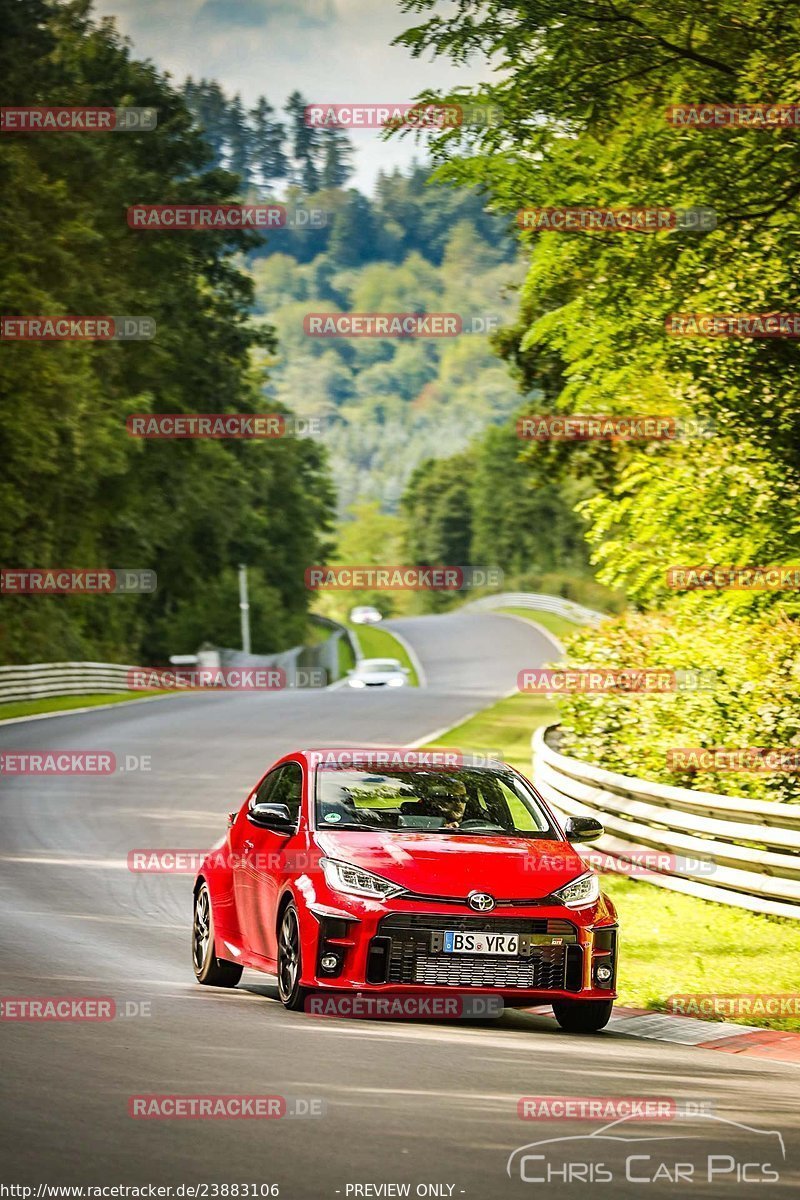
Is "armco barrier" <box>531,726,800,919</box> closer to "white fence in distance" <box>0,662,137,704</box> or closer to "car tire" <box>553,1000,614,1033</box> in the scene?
"car tire" <box>553,1000,614,1033</box>

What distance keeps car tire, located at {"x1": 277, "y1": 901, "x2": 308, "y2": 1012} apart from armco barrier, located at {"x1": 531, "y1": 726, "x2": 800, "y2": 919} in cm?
426

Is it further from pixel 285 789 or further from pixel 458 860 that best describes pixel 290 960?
pixel 285 789

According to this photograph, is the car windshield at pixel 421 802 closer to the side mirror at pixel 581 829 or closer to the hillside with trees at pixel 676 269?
the side mirror at pixel 581 829

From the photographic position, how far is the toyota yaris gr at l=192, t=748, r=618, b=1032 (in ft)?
31.0

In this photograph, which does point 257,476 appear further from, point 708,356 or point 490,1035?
point 490,1035

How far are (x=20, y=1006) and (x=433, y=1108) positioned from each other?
130 inches

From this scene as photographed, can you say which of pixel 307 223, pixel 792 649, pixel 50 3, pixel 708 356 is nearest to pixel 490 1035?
pixel 792 649

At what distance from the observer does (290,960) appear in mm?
9844

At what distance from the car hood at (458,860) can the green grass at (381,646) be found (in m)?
72.8

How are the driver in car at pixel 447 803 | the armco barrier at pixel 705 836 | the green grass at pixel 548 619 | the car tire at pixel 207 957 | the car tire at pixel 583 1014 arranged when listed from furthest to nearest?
the green grass at pixel 548 619, the armco barrier at pixel 705 836, the car tire at pixel 207 957, the driver in car at pixel 447 803, the car tire at pixel 583 1014

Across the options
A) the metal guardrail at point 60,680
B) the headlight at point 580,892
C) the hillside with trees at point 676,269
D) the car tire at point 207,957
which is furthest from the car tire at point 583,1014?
the metal guardrail at point 60,680

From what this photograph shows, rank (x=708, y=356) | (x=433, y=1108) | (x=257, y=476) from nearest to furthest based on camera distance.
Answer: (x=433, y=1108)
(x=708, y=356)
(x=257, y=476)

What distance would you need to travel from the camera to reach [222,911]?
1102 cm

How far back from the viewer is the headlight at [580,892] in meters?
9.73
